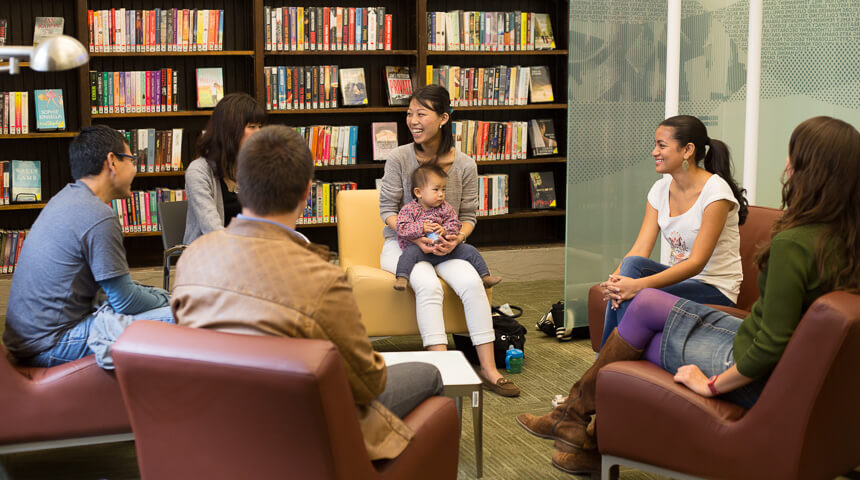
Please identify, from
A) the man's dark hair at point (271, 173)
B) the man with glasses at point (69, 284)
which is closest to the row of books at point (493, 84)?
the man with glasses at point (69, 284)

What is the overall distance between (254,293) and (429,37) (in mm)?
4068

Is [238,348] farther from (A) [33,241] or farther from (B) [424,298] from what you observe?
(B) [424,298]

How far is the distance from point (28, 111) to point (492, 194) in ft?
9.59

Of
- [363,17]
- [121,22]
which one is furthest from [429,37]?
[121,22]

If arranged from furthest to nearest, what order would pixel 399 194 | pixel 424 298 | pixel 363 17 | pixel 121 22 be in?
pixel 363 17, pixel 121 22, pixel 399 194, pixel 424 298

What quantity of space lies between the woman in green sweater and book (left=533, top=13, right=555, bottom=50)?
3665mm

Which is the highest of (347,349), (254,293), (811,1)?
(811,1)

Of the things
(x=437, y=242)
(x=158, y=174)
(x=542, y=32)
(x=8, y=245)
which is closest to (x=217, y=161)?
(x=437, y=242)

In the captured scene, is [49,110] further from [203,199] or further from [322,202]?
[203,199]

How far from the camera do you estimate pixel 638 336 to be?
2.55 m

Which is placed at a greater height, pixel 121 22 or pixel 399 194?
pixel 121 22

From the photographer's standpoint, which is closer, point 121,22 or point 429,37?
point 121,22

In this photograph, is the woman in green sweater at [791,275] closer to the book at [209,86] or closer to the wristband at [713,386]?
the wristband at [713,386]

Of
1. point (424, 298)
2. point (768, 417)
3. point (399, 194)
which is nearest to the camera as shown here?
point (768, 417)
